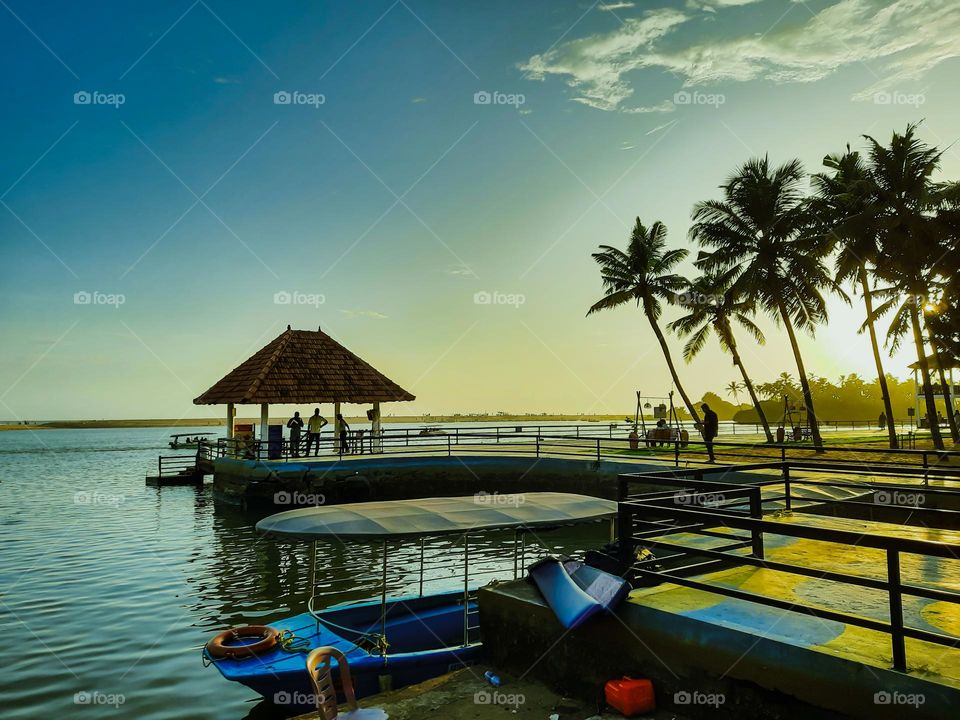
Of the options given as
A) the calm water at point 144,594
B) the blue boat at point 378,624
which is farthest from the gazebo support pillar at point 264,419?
the blue boat at point 378,624

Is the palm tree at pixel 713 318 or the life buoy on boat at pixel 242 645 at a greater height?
the palm tree at pixel 713 318

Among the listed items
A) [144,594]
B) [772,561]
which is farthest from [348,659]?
[144,594]

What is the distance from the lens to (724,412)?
196250 millimetres

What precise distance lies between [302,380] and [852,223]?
2721 centimetres

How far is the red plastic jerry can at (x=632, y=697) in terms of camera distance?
5539 millimetres

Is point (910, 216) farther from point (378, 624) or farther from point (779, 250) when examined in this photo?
point (378, 624)

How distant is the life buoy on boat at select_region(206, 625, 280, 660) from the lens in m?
8.04

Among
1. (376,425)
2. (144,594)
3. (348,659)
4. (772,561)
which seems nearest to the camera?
(772,561)

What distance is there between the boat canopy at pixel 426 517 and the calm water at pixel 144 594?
1.23 metres

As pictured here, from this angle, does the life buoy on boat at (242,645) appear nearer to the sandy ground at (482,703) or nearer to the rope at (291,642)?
the rope at (291,642)

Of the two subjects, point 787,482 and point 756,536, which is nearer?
point 756,536

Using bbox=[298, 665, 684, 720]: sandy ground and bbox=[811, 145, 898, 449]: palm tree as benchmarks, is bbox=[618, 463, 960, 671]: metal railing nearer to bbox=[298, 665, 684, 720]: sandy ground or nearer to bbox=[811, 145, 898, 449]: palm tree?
bbox=[298, 665, 684, 720]: sandy ground

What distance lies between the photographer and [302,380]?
29875 mm

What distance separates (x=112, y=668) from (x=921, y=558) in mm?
13239
